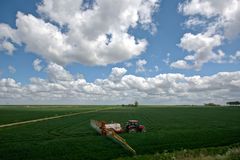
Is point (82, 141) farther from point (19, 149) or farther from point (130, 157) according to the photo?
point (130, 157)

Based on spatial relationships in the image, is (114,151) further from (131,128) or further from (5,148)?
(131,128)

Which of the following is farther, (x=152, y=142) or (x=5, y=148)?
(x=152, y=142)

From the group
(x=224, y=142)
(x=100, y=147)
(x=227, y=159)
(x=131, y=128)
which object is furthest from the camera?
(x=131, y=128)

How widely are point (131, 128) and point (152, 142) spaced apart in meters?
10.1

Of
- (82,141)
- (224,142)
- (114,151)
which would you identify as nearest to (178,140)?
(224,142)

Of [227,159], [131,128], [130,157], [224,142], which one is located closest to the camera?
[227,159]

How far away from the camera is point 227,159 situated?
16.2 metres

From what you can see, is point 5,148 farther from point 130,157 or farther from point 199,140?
point 199,140

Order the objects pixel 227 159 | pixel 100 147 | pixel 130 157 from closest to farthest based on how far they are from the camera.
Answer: pixel 227 159 < pixel 130 157 < pixel 100 147

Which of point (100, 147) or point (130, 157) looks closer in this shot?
point (130, 157)

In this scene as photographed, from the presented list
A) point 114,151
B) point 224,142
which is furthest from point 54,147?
point 224,142

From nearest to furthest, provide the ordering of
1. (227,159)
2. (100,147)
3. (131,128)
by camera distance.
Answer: (227,159)
(100,147)
(131,128)

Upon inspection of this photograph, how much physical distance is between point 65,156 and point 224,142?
16556 mm

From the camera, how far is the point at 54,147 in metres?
23.8
